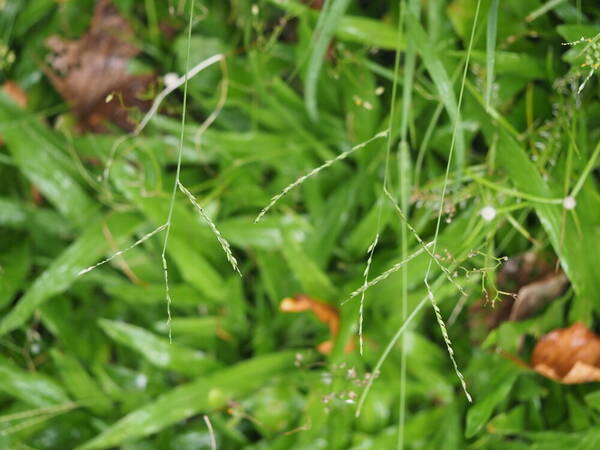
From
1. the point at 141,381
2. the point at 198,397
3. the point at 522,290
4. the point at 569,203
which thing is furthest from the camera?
the point at 141,381

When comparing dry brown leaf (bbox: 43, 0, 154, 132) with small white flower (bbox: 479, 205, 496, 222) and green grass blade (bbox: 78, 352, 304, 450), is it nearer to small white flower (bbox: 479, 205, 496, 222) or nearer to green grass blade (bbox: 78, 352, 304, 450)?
green grass blade (bbox: 78, 352, 304, 450)

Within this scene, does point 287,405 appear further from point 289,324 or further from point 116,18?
point 116,18

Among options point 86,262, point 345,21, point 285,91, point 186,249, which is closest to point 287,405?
point 186,249

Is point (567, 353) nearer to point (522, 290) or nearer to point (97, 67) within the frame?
point (522, 290)

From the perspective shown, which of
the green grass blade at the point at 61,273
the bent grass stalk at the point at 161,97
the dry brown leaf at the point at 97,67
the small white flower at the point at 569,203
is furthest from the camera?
the dry brown leaf at the point at 97,67

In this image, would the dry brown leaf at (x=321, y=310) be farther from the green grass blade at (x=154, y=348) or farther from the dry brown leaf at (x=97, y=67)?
the dry brown leaf at (x=97, y=67)

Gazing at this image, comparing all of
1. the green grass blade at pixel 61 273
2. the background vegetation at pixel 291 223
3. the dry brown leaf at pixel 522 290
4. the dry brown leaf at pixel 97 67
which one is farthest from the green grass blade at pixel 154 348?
the dry brown leaf at pixel 522 290

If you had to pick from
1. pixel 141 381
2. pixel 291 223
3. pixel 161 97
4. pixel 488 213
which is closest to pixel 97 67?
pixel 161 97
